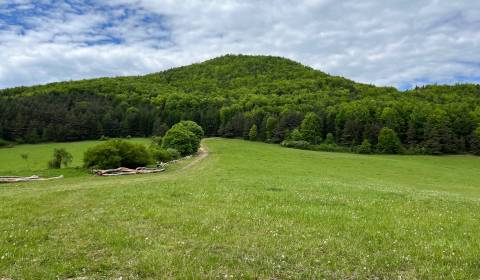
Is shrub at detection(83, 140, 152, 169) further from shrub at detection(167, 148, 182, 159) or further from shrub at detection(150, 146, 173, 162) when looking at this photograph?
shrub at detection(167, 148, 182, 159)

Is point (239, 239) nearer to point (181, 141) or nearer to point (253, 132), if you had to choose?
point (181, 141)

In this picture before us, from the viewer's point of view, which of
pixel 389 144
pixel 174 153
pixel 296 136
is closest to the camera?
pixel 174 153

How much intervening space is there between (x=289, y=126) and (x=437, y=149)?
4420 centimetres

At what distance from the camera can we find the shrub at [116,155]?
5297 cm

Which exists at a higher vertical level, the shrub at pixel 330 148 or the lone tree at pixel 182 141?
the lone tree at pixel 182 141

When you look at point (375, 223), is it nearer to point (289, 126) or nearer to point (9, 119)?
point (289, 126)

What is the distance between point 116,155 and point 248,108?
102381mm

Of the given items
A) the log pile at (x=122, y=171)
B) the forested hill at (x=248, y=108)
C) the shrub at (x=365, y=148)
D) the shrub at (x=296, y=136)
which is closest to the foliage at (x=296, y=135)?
the shrub at (x=296, y=136)

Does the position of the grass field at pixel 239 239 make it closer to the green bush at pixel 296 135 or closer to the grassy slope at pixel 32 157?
the grassy slope at pixel 32 157

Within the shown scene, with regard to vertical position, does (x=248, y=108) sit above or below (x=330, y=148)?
above

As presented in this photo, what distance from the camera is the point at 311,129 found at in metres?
124

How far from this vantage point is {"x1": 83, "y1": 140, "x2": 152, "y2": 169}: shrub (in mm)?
52969

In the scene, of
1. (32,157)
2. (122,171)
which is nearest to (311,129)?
(32,157)

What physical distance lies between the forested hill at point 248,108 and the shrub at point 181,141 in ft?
158
